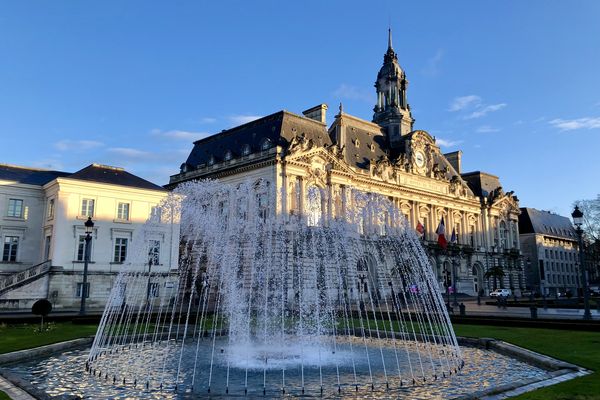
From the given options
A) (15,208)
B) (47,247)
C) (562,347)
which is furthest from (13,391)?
(15,208)

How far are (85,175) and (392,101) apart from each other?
52.5 meters

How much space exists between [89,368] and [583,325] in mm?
22873

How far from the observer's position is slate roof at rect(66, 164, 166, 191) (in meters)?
44.3

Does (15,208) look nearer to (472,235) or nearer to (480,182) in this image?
(472,235)

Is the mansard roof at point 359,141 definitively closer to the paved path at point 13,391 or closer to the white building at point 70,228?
the white building at point 70,228

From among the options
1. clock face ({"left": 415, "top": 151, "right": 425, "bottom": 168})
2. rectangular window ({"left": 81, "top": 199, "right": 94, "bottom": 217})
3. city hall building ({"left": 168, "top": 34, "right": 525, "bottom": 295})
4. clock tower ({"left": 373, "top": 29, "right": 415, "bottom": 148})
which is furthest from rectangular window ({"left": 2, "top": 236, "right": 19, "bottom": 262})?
clock face ({"left": 415, "top": 151, "right": 425, "bottom": 168})

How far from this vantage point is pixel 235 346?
20031 millimetres

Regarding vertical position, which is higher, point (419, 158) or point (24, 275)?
point (419, 158)

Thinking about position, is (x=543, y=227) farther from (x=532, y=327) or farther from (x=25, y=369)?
(x=25, y=369)

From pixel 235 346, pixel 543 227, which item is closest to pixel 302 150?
pixel 235 346

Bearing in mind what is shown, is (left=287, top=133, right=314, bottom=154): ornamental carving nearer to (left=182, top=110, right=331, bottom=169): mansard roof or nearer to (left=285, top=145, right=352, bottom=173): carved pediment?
(left=285, top=145, right=352, bottom=173): carved pediment

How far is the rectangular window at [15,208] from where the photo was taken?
143ft

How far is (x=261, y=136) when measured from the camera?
197 ft

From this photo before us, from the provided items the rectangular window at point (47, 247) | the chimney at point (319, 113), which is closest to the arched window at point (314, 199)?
the chimney at point (319, 113)
